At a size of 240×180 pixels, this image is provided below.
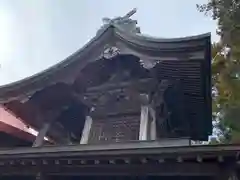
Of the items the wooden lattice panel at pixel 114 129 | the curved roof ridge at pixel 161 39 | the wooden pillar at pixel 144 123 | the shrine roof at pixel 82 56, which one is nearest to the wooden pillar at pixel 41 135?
the shrine roof at pixel 82 56

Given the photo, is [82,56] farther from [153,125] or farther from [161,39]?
[153,125]

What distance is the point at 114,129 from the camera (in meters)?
7.14

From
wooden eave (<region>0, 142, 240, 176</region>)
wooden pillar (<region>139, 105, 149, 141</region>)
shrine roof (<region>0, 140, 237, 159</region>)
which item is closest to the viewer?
shrine roof (<region>0, 140, 237, 159</region>)

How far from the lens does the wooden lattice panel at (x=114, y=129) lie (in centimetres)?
695

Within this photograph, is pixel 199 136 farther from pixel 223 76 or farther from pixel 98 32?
pixel 98 32

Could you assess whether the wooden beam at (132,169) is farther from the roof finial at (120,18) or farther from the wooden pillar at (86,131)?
the roof finial at (120,18)

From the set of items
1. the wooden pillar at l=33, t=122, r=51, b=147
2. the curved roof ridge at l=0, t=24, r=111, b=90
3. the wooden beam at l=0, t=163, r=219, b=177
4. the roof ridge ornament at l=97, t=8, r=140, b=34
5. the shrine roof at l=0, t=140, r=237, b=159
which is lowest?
the wooden beam at l=0, t=163, r=219, b=177

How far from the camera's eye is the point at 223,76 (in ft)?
31.9

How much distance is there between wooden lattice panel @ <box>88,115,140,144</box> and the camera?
6945 millimetres

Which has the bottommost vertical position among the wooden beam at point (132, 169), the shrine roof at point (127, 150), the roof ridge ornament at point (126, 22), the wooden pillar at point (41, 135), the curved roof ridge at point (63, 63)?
the wooden beam at point (132, 169)

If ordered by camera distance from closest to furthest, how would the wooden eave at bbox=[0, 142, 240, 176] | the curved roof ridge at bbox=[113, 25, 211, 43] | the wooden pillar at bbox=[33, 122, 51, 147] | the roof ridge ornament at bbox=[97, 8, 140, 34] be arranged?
the wooden eave at bbox=[0, 142, 240, 176] → the curved roof ridge at bbox=[113, 25, 211, 43] → the wooden pillar at bbox=[33, 122, 51, 147] → the roof ridge ornament at bbox=[97, 8, 140, 34]

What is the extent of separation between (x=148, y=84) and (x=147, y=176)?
226 cm

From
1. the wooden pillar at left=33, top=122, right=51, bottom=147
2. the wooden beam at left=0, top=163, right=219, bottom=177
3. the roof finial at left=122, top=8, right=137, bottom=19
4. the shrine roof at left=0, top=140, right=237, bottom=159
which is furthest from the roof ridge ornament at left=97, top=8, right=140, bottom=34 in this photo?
the wooden beam at left=0, top=163, right=219, bottom=177

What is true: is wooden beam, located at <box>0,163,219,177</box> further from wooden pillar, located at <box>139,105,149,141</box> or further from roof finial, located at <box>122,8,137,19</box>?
roof finial, located at <box>122,8,137,19</box>
